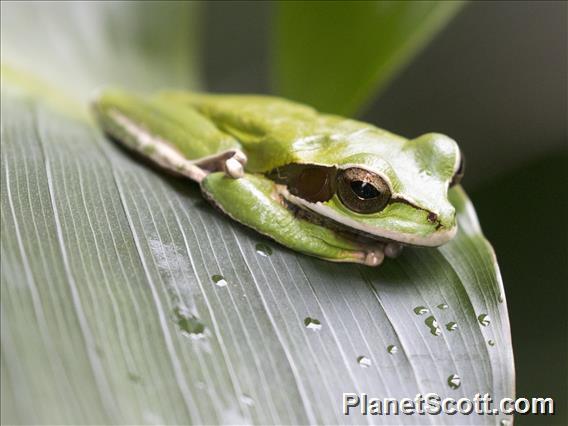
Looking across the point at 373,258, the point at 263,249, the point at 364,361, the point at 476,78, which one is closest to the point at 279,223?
the point at 263,249

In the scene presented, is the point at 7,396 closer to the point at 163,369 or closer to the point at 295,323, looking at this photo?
the point at 163,369

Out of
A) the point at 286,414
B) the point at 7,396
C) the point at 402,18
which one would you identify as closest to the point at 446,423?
the point at 286,414

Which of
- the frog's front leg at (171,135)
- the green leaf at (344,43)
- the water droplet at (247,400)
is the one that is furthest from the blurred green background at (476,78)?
the water droplet at (247,400)

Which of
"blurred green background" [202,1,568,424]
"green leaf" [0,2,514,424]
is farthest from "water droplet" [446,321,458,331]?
"blurred green background" [202,1,568,424]

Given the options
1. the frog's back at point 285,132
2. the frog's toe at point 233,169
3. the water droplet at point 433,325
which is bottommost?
the water droplet at point 433,325

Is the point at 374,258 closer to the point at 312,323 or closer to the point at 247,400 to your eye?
the point at 312,323

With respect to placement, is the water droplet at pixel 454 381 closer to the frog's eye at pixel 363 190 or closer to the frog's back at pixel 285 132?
the frog's eye at pixel 363 190
